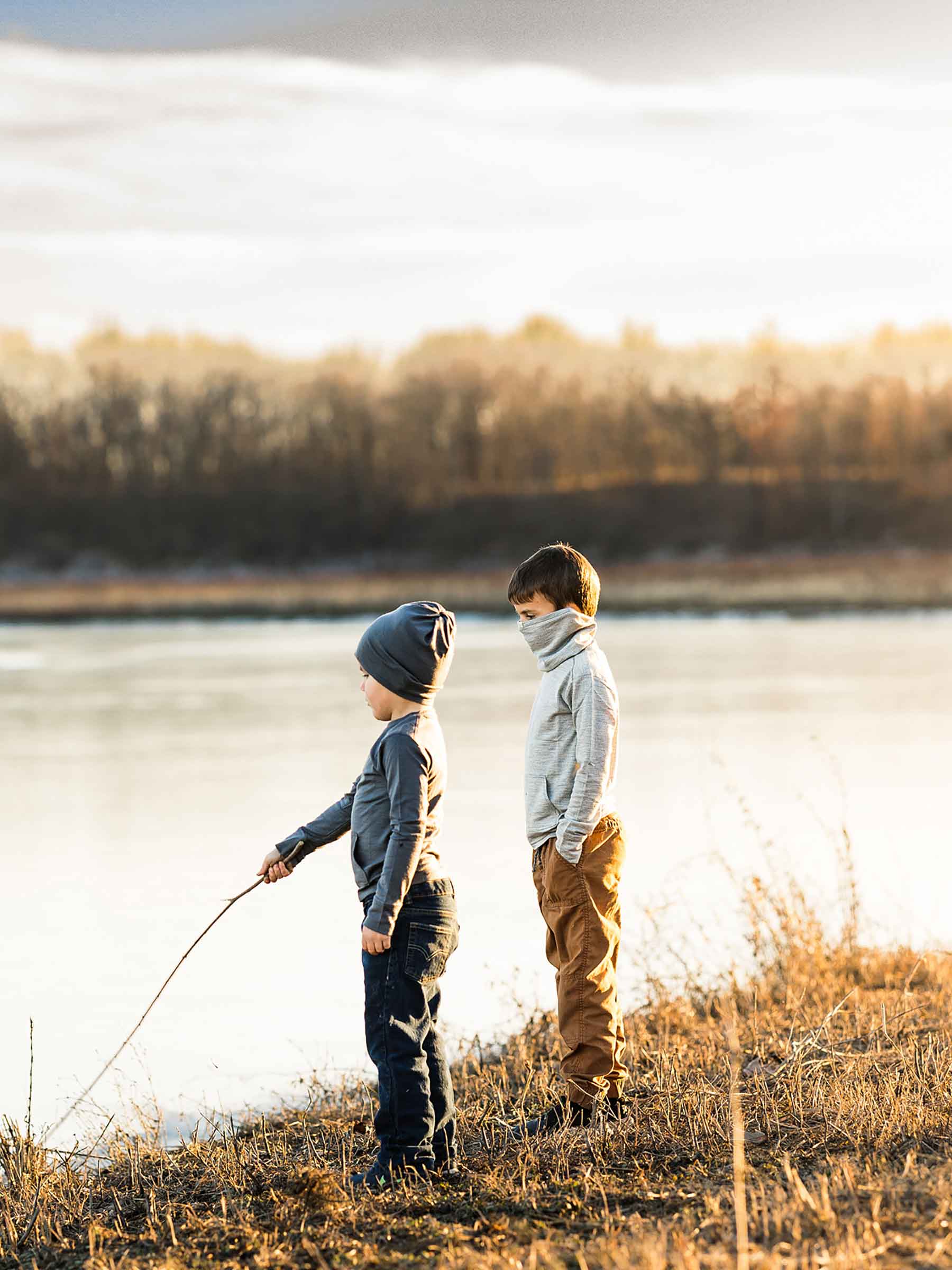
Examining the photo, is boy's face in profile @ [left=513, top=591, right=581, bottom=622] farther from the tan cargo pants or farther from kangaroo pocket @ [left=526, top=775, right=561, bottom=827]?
the tan cargo pants

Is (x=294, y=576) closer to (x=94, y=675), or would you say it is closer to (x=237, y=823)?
(x=94, y=675)

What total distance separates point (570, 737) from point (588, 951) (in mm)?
499

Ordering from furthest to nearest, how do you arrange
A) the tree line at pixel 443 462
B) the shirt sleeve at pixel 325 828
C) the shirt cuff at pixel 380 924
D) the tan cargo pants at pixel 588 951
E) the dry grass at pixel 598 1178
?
the tree line at pixel 443 462 < the tan cargo pants at pixel 588 951 < the shirt sleeve at pixel 325 828 < the shirt cuff at pixel 380 924 < the dry grass at pixel 598 1178

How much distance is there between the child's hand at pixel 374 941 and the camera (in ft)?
11.0

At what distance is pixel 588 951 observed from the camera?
3693 millimetres

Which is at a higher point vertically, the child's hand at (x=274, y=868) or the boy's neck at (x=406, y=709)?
the boy's neck at (x=406, y=709)

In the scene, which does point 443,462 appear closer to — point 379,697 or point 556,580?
point 556,580

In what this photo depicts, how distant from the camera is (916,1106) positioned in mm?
3523

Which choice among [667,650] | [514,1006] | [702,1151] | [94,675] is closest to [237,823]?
[514,1006]

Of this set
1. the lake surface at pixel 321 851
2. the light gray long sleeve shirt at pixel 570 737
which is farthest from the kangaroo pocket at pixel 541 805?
the lake surface at pixel 321 851

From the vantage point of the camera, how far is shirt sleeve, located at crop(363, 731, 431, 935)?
3348 mm

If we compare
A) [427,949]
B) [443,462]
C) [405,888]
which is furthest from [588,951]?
[443,462]

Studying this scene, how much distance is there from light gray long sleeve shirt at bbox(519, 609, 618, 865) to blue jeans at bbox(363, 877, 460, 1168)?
1.12 ft

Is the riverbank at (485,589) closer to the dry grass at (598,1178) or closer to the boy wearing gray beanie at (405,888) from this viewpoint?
the dry grass at (598,1178)
